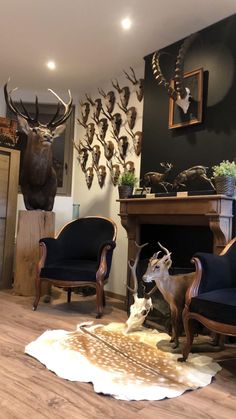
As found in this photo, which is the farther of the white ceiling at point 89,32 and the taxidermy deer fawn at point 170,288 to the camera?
the white ceiling at point 89,32

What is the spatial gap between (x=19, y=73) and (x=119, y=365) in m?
4.04

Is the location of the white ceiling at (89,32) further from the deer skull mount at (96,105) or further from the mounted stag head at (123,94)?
the deer skull mount at (96,105)

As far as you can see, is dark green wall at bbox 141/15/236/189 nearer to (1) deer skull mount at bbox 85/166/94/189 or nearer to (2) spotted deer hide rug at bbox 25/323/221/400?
(1) deer skull mount at bbox 85/166/94/189

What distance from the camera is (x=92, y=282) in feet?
11.5

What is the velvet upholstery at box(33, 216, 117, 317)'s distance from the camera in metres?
3.52

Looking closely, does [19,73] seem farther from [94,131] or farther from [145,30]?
Answer: [145,30]

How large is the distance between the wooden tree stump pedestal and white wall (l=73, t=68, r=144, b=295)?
0.98 m

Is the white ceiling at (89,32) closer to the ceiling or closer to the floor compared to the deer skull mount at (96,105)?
closer to the ceiling

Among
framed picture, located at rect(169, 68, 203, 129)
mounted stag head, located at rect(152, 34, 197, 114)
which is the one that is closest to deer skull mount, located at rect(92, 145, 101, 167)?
framed picture, located at rect(169, 68, 203, 129)

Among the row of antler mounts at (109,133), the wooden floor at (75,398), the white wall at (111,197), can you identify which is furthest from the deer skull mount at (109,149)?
the wooden floor at (75,398)

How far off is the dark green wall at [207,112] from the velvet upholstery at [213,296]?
1095 mm

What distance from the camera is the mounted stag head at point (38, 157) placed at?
417 cm

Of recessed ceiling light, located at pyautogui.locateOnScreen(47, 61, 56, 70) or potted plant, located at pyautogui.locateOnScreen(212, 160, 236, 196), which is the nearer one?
potted plant, located at pyautogui.locateOnScreen(212, 160, 236, 196)

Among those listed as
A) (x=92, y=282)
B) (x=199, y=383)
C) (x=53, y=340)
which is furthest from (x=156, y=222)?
(x=199, y=383)
